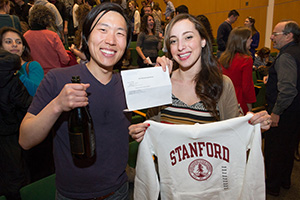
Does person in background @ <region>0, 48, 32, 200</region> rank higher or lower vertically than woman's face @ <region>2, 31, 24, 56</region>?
lower

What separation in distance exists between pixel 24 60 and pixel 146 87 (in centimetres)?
195

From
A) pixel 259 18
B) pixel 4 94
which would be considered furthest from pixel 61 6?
pixel 259 18

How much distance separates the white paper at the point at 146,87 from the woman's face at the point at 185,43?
0.66 feet

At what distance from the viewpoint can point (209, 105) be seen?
137 centimetres

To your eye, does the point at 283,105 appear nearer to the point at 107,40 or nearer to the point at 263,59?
the point at 107,40

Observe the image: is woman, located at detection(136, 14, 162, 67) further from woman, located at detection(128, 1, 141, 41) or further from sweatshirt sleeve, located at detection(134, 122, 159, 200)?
sweatshirt sleeve, located at detection(134, 122, 159, 200)

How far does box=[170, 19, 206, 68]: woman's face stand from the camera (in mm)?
1365

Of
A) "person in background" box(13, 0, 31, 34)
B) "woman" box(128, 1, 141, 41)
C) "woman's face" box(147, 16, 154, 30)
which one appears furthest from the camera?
"woman" box(128, 1, 141, 41)

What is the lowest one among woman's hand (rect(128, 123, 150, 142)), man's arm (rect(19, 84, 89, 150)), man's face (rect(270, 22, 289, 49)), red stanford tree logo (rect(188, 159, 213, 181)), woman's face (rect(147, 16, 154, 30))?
red stanford tree logo (rect(188, 159, 213, 181))

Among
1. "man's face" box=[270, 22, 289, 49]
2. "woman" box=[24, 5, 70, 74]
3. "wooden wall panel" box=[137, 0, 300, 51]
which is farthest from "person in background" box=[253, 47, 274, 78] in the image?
"woman" box=[24, 5, 70, 74]

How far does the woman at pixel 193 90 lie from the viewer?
1.37 meters

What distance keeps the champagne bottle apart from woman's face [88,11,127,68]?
0.94 ft

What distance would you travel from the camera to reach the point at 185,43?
1369 mm

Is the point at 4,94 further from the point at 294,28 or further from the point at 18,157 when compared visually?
the point at 294,28
